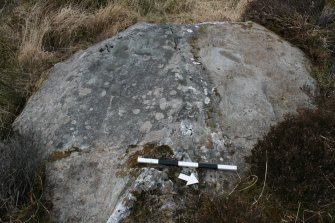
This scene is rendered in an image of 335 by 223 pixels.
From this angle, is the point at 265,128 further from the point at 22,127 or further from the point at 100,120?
the point at 22,127

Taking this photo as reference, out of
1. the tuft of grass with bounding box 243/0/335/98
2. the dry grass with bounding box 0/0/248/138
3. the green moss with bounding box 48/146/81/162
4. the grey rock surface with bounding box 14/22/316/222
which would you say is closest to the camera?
the grey rock surface with bounding box 14/22/316/222

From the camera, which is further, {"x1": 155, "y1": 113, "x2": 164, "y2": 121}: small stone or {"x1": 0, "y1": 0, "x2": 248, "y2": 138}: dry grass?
{"x1": 0, "y1": 0, "x2": 248, "y2": 138}: dry grass

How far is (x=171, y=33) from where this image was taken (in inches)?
187

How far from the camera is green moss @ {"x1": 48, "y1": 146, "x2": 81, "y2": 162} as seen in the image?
369 cm

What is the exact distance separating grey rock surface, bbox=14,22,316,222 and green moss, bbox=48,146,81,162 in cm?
4

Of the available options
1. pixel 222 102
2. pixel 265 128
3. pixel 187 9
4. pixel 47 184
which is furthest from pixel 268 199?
pixel 187 9

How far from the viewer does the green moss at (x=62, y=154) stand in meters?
3.69

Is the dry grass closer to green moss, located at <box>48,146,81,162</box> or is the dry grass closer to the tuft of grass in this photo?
the tuft of grass

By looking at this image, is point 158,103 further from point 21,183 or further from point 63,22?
point 63,22

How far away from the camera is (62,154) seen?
12.1 ft

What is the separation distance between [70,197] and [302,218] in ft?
5.87

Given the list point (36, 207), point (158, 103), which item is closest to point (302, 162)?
point (158, 103)

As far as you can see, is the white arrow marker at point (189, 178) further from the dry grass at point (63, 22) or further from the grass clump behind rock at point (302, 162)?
the dry grass at point (63, 22)

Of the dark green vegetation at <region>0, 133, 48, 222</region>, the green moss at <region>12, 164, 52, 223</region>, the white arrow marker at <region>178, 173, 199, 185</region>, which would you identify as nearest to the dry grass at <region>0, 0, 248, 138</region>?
the dark green vegetation at <region>0, 133, 48, 222</region>
